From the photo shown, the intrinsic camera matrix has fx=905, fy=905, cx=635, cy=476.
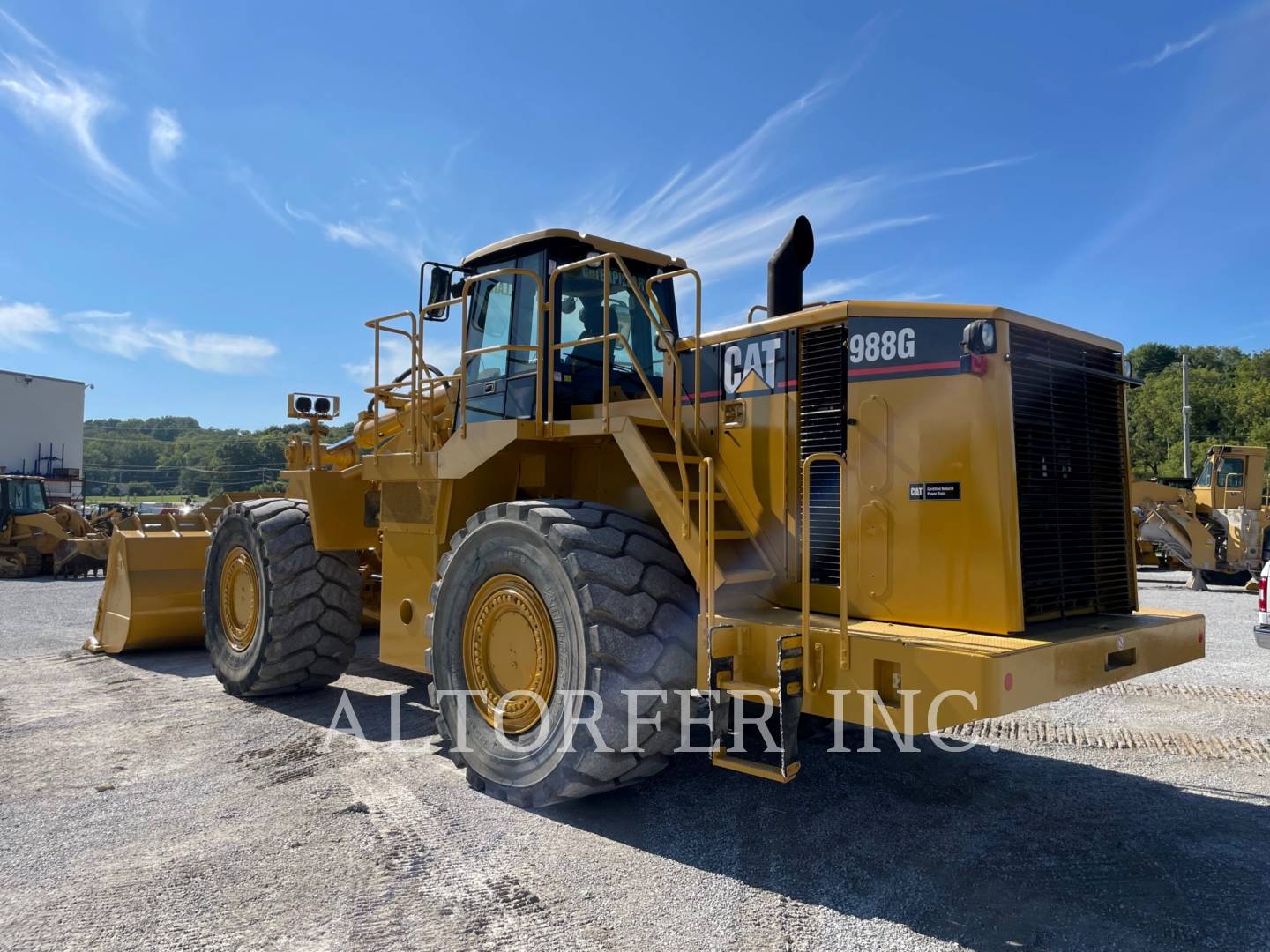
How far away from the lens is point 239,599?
7.82 m

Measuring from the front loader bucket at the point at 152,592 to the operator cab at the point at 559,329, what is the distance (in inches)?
182

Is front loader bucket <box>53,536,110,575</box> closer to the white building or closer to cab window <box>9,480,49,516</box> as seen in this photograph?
cab window <box>9,480,49,516</box>

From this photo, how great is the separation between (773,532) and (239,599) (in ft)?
17.0

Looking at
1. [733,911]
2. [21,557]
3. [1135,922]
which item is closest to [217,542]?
[733,911]

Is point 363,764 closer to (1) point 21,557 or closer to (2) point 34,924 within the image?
(2) point 34,924

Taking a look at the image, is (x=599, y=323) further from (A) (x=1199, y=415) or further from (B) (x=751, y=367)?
(A) (x=1199, y=415)

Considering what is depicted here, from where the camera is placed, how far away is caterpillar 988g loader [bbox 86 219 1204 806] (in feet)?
13.1

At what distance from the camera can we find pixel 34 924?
3.50 meters

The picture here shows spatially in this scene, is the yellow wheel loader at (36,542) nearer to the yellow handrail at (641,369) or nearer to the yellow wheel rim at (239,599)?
the yellow wheel rim at (239,599)

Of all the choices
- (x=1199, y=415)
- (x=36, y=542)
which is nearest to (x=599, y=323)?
(x=36, y=542)

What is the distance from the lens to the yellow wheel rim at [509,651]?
Result: 4.75 meters

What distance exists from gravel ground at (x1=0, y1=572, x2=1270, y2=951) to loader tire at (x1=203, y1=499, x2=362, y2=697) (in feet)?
2.04

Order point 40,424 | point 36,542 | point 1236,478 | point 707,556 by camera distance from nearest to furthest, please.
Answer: point 707,556, point 1236,478, point 36,542, point 40,424

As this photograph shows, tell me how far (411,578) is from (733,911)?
362cm
